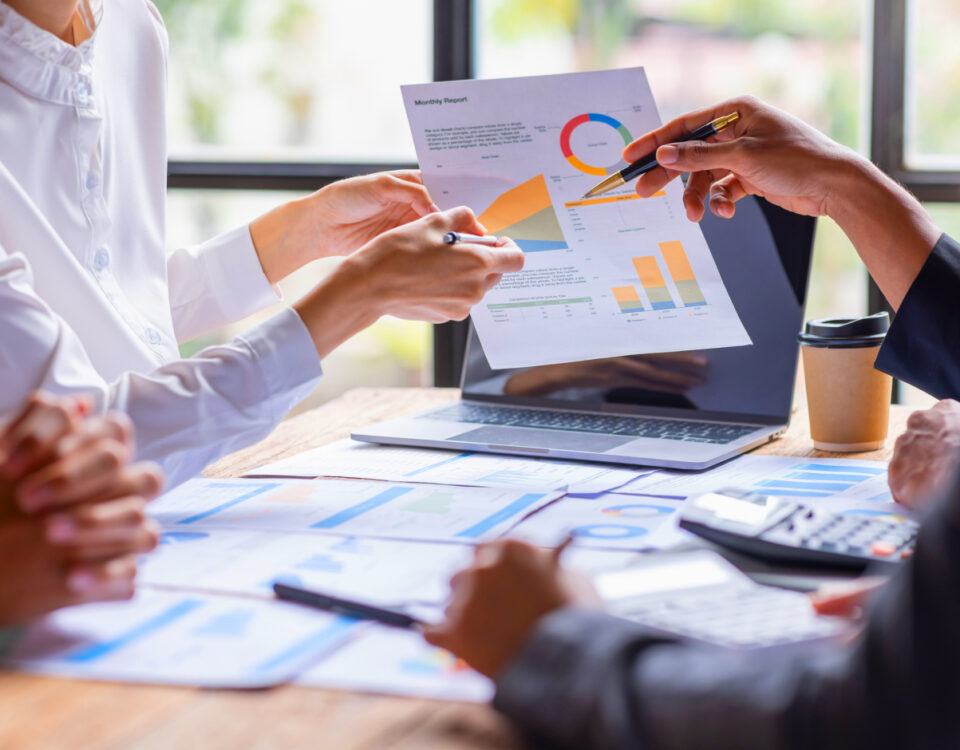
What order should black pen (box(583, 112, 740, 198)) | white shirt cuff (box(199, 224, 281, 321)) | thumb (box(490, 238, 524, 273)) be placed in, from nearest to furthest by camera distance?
thumb (box(490, 238, 524, 273))
black pen (box(583, 112, 740, 198))
white shirt cuff (box(199, 224, 281, 321))

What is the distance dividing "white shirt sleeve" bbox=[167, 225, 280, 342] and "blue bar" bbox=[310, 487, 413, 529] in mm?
526

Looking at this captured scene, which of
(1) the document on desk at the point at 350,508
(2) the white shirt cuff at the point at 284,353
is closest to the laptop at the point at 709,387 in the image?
(1) the document on desk at the point at 350,508

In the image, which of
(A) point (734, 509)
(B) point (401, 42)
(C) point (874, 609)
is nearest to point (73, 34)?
(A) point (734, 509)

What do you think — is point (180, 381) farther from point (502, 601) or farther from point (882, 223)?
point (882, 223)

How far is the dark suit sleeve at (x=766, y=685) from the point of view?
1.59ft

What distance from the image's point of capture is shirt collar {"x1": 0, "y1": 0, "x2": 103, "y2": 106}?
1.08 metres

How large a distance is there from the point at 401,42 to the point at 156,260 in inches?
55.0

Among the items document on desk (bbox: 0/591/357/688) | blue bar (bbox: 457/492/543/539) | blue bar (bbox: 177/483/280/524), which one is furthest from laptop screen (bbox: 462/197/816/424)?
document on desk (bbox: 0/591/357/688)

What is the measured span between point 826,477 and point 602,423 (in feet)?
1.08

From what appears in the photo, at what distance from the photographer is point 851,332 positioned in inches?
49.7

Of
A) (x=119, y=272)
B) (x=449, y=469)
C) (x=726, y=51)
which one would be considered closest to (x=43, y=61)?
(x=119, y=272)

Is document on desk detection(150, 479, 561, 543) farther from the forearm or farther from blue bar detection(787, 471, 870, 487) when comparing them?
the forearm

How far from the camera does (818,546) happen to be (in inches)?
30.5

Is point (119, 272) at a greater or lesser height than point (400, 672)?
greater
